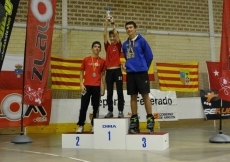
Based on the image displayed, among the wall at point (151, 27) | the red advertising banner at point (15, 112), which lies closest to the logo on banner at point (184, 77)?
the wall at point (151, 27)

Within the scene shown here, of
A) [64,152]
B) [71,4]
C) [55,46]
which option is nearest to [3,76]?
[55,46]

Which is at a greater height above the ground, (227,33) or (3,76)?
(227,33)

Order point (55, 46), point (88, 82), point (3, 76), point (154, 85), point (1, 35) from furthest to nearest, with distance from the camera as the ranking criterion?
point (154, 85), point (55, 46), point (3, 76), point (1, 35), point (88, 82)

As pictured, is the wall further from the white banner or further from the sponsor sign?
the white banner

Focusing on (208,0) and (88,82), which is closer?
(88,82)

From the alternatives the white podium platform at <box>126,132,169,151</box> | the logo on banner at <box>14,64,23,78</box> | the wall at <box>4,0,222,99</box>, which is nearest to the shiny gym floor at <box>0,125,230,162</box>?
the white podium platform at <box>126,132,169,151</box>

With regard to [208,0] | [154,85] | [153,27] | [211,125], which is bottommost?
[211,125]

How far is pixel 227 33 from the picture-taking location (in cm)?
650

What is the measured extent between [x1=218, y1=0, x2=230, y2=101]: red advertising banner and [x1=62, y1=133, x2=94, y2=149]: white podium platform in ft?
8.13

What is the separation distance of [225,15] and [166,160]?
10.5 feet

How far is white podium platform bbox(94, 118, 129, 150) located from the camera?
5.71 metres

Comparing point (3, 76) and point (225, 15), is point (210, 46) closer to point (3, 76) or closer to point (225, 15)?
point (225, 15)

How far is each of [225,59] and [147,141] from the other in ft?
7.15

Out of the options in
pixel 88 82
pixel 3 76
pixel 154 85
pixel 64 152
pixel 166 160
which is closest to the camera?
pixel 166 160
